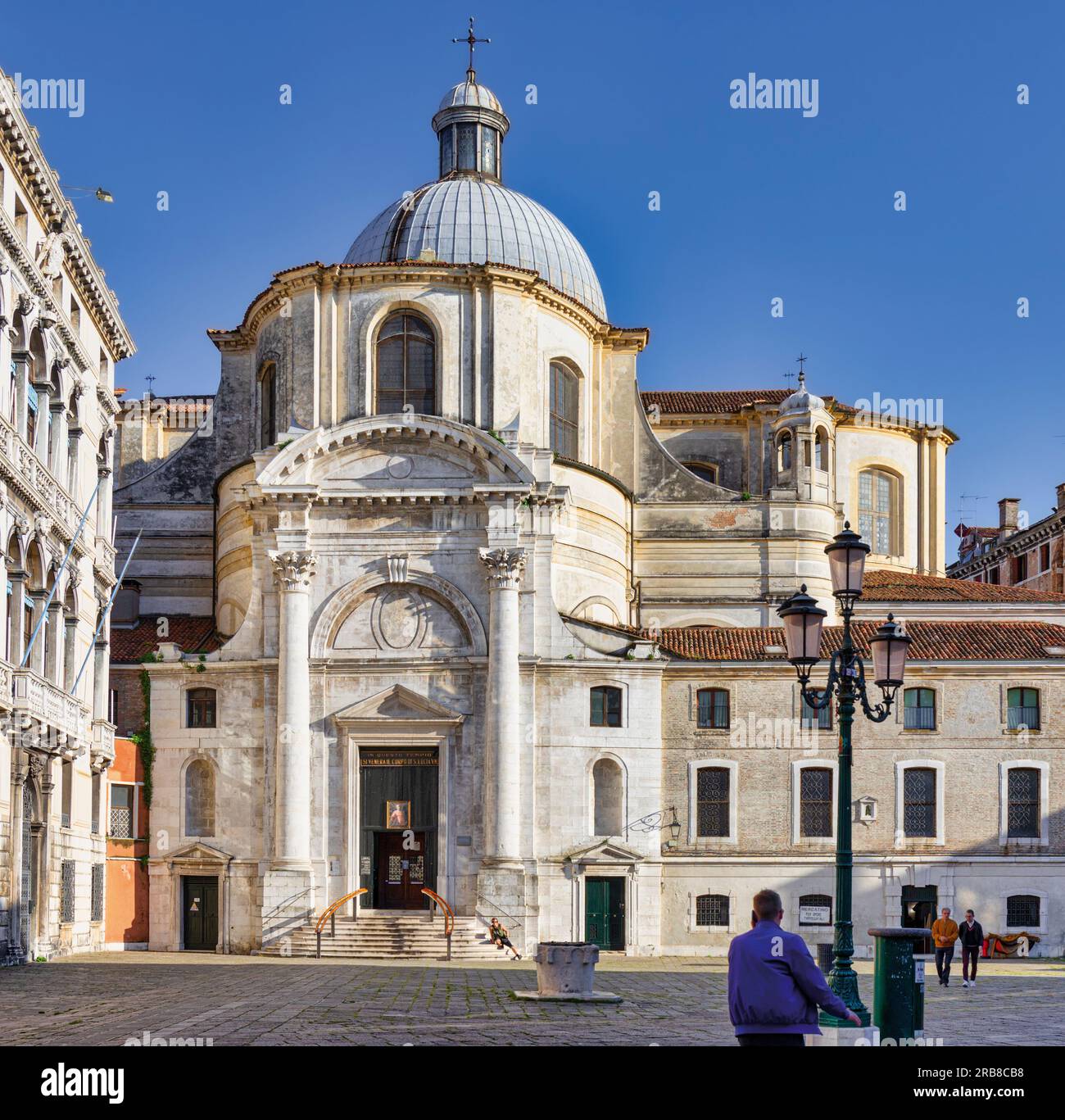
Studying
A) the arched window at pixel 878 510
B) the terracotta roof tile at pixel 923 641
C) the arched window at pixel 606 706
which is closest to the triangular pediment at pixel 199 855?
the arched window at pixel 606 706

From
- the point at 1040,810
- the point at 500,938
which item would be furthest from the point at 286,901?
the point at 1040,810

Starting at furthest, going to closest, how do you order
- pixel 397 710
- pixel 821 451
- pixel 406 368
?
1. pixel 821 451
2. pixel 406 368
3. pixel 397 710

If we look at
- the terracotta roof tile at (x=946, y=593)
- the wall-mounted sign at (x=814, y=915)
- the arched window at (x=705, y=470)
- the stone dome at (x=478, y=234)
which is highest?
the stone dome at (x=478, y=234)

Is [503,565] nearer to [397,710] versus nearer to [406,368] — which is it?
[397,710]

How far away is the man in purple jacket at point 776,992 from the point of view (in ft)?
39.8

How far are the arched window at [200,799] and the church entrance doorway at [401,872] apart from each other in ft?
15.9

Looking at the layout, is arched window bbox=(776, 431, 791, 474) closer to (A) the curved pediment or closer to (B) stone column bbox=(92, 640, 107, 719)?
(A) the curved pediment

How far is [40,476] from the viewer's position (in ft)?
124

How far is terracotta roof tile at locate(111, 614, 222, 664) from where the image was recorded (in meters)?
49.7

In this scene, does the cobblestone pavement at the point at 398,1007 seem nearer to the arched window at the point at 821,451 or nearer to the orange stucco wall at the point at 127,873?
the orange stucco wall at the point at 127,873

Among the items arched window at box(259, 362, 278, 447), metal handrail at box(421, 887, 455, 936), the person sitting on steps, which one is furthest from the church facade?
arched window at box(259, 362, 278, 447)

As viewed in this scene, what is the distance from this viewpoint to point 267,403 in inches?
2126

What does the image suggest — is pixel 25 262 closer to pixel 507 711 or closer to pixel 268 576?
pixel 268 576

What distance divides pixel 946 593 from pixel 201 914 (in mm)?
24563
